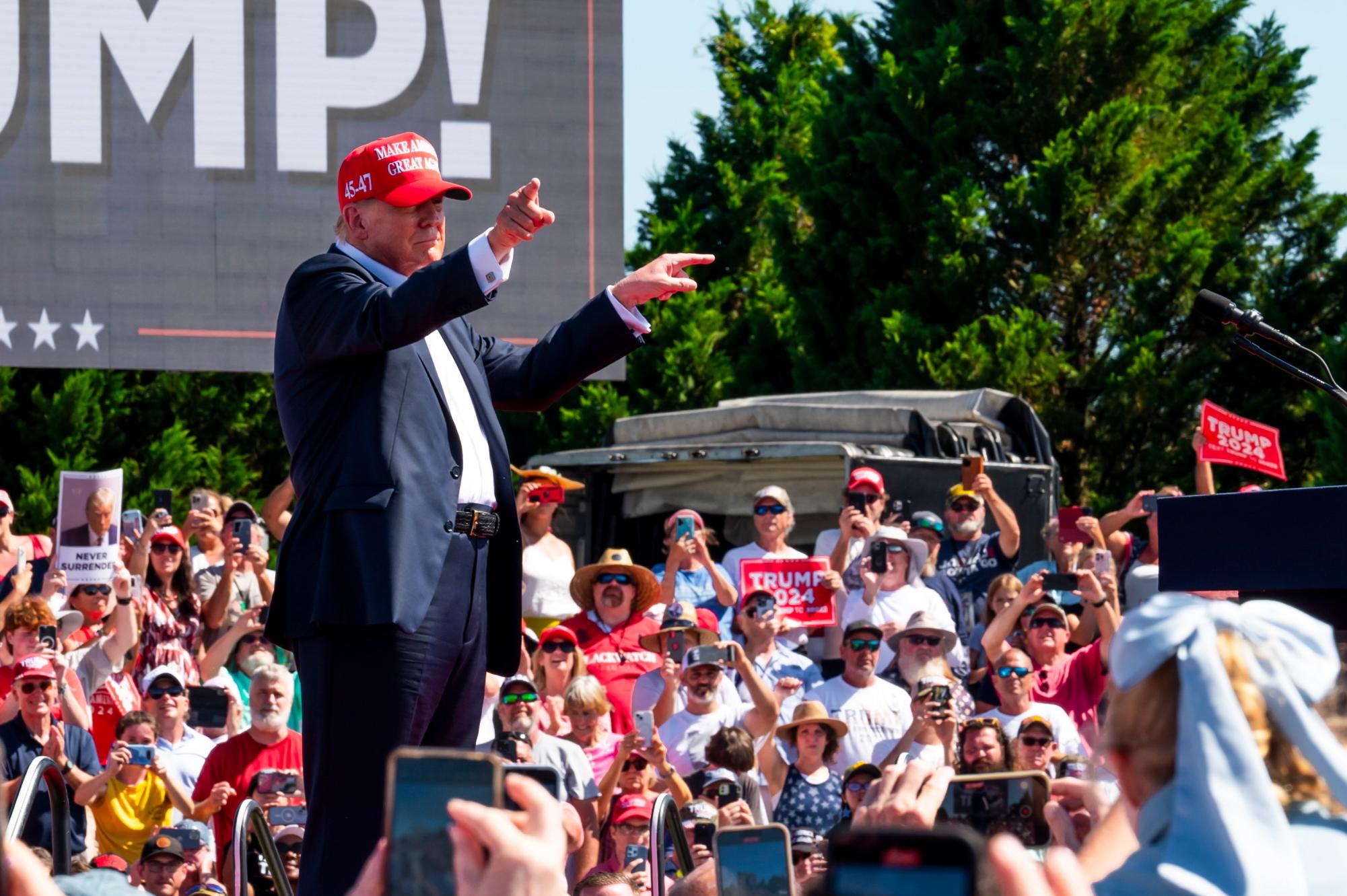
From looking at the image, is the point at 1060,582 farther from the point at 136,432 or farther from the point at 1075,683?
the point at 136,432

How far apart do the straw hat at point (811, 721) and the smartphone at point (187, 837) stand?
203cm

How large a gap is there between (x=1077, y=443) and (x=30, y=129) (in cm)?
1099

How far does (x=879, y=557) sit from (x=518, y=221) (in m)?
4.99

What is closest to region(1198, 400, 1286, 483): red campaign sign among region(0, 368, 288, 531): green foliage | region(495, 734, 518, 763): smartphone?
region(495, 734, 518, 763): smartphone

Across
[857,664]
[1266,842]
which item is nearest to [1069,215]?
[857,664]

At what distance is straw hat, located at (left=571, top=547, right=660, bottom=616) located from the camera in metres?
7.46

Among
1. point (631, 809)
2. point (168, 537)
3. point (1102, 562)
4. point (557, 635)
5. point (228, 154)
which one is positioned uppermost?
point (228, 154)

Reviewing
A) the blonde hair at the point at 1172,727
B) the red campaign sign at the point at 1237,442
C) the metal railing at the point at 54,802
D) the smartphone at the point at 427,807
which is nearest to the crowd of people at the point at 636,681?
the red campaign sign at the point at 1237,442

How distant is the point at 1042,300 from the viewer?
19125 mm

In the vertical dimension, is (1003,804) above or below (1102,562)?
below

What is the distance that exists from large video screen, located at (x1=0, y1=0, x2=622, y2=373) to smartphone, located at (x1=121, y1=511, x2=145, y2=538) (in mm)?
2248

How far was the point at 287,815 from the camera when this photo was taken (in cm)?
437

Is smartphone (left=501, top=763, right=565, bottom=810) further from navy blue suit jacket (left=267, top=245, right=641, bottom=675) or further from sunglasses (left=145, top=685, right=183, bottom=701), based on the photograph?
sunglasses (left=145, top=685, right=183, bottom=701)

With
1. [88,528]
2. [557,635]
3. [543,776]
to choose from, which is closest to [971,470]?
[557,635]
